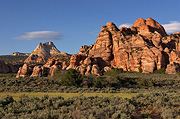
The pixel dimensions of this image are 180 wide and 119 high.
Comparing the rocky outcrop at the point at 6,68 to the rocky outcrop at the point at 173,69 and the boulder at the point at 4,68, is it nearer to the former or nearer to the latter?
the boulder at the point at 4,68

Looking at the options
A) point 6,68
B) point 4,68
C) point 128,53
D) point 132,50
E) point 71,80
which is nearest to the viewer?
point 71,80

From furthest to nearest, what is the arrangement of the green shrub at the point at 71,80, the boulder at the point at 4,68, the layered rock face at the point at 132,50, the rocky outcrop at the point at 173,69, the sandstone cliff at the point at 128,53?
the boulder at the point at 4,68 < the layered rock face at the point at 132,50 < the sandstone cliff at the point at 128,53 < the rocky outcrop at the point at 173,69 < the green shrub at the point at 71,80

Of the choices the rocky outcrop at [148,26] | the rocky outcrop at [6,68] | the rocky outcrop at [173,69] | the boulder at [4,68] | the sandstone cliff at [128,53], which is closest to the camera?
the rocky outcrop at [173,69]

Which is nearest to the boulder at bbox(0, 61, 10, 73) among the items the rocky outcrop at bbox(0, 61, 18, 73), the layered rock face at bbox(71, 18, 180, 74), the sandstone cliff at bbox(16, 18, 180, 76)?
the rocky outcrop at bbox(0, 61, 18, 73)

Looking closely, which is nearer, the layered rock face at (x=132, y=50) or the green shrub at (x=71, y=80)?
the green shrub at (x=71, y=80)

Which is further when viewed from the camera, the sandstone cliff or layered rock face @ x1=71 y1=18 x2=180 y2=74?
layered rock face @ x1=71 y1=18 x2=180 y2=74

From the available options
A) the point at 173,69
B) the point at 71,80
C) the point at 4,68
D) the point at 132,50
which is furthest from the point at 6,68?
the point at 173,69

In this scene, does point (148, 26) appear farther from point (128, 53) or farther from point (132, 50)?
point (128, 53)

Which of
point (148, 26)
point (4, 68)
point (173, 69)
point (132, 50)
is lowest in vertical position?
point (173, 69)

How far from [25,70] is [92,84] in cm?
4209

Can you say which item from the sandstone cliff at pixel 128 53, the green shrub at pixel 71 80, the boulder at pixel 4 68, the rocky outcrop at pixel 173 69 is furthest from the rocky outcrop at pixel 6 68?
the rocky outcrop at pixel 173 69

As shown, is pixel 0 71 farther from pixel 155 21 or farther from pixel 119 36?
pixel 155 21

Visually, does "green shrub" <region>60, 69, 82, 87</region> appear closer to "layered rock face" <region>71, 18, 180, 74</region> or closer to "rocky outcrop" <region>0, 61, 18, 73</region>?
"layered rock face" <region>71, 18, 180, 74</region>

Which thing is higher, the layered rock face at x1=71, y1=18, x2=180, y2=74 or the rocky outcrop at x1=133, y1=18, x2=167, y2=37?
the rocky outcrop at x1=133, y1=18, x2=167, y2=37
